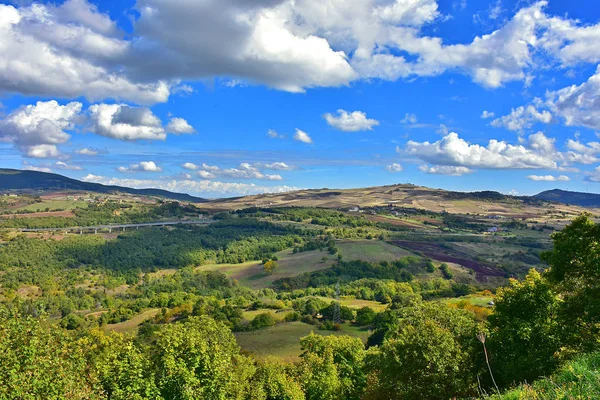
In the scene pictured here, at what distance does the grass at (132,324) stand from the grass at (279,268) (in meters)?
43.4

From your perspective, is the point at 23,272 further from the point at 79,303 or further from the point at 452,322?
the point at 452,322

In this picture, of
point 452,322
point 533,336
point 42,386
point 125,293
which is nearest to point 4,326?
point 42,386

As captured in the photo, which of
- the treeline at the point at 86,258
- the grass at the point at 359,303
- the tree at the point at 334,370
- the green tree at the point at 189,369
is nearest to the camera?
the green tree at the point at 189,369

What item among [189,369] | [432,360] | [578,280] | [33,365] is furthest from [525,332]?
[33,365]

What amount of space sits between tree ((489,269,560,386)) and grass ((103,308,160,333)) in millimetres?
86299

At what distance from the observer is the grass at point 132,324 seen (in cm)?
9672

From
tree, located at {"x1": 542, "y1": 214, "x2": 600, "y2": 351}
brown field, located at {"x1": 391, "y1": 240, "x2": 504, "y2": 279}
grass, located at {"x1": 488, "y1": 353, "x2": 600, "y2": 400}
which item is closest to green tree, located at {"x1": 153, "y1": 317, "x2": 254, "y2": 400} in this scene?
grass, located at {"x1": 488, "y1": 353, "x2": 600, "y2": 400}

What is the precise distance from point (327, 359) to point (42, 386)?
3340cm

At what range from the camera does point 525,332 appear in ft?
82.8

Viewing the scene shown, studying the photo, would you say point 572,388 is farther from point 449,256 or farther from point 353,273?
point 449,256

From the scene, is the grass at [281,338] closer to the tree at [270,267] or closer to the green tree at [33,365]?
the green tree at [33,365]

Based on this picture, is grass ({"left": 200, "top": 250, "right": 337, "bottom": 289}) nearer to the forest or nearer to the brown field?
the brown field

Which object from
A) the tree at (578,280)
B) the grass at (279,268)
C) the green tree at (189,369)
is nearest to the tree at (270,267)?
the grass at (279,268)

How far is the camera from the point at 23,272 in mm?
157125
